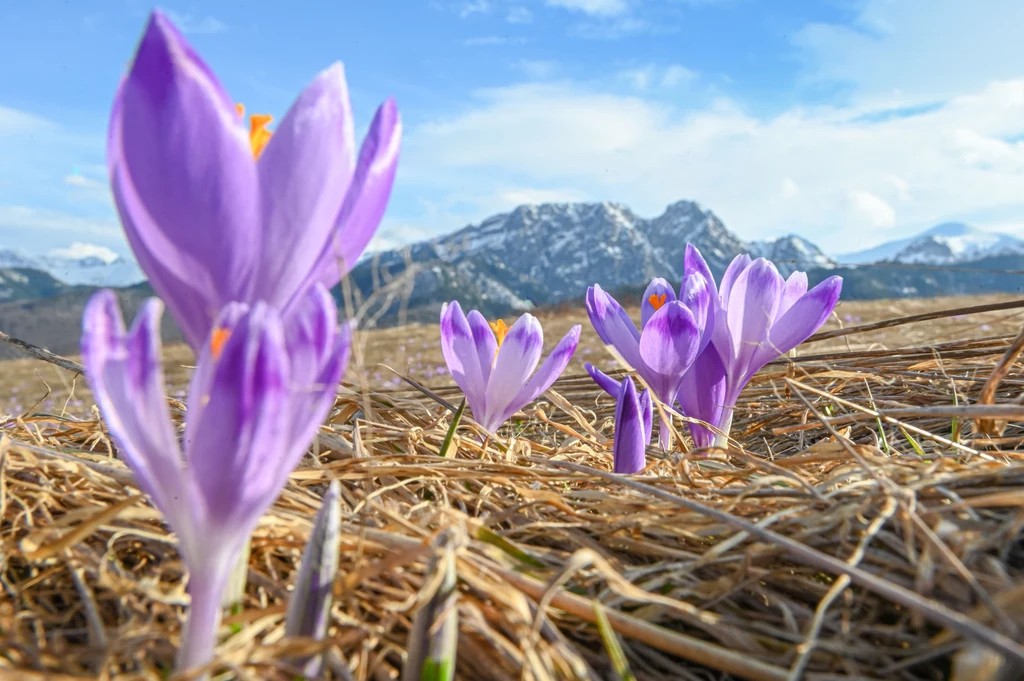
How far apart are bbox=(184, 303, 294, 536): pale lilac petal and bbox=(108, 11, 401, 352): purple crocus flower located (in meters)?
0.12

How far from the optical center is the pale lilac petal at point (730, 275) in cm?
143

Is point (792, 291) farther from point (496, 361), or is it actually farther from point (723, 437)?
point (496, 361)

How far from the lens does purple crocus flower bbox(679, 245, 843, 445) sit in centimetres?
138

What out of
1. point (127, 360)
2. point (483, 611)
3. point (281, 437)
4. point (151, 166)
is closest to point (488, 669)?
point (483, 611)

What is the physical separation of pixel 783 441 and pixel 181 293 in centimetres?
157

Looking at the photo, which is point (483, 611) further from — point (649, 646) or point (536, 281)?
point (536, 281)

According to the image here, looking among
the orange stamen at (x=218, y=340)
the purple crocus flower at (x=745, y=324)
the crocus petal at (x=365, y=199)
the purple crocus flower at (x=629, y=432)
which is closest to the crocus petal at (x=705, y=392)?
the purple crocus flower at (x=745, y=324)

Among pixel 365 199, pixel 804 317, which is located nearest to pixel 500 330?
pixel 804 317

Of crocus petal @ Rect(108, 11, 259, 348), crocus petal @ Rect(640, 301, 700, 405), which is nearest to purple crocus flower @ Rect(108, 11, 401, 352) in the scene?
crocus petal @ Rect(108, 11, 259, 348)

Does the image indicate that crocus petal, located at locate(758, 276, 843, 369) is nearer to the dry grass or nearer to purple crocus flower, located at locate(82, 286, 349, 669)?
the dry grass

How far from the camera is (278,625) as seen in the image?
30.3 inches

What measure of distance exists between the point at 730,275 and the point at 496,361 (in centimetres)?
51

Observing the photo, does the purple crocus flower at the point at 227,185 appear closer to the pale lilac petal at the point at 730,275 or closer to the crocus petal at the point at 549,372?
the crocus petal at the point at 549,372

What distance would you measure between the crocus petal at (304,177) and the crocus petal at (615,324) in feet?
2.66
